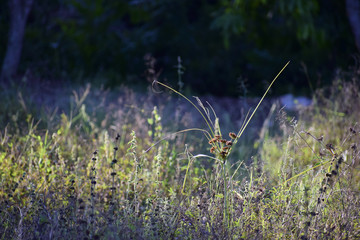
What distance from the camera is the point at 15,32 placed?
8.28 meters

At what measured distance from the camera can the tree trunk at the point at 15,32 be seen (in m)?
8.11

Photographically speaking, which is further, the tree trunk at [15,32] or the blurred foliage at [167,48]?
the blurred foliage at [167,48]

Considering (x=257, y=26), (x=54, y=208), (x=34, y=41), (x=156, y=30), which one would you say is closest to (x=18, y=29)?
(x=34, y=41)

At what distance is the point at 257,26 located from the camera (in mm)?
8844

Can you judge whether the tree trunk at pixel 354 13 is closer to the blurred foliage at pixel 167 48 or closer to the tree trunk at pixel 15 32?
the blurred foliage at pixel 167 48

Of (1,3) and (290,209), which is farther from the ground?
(1,3)

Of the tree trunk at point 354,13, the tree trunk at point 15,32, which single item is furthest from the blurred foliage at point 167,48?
the tree trunk at point 354,13

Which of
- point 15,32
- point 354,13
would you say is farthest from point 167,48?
point 354,13

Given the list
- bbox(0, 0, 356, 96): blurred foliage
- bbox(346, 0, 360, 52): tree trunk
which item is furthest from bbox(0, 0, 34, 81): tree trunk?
bbox(346, 0, 360, 52): tree trunk

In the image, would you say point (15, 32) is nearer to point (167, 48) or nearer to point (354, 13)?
point (167, 48)

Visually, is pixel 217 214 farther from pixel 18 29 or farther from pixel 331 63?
pixel 331 63

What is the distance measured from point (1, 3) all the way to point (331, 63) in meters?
7.27

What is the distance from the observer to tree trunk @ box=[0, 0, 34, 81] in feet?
26.6

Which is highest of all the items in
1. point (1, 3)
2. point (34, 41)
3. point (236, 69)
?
point (1, 3)
